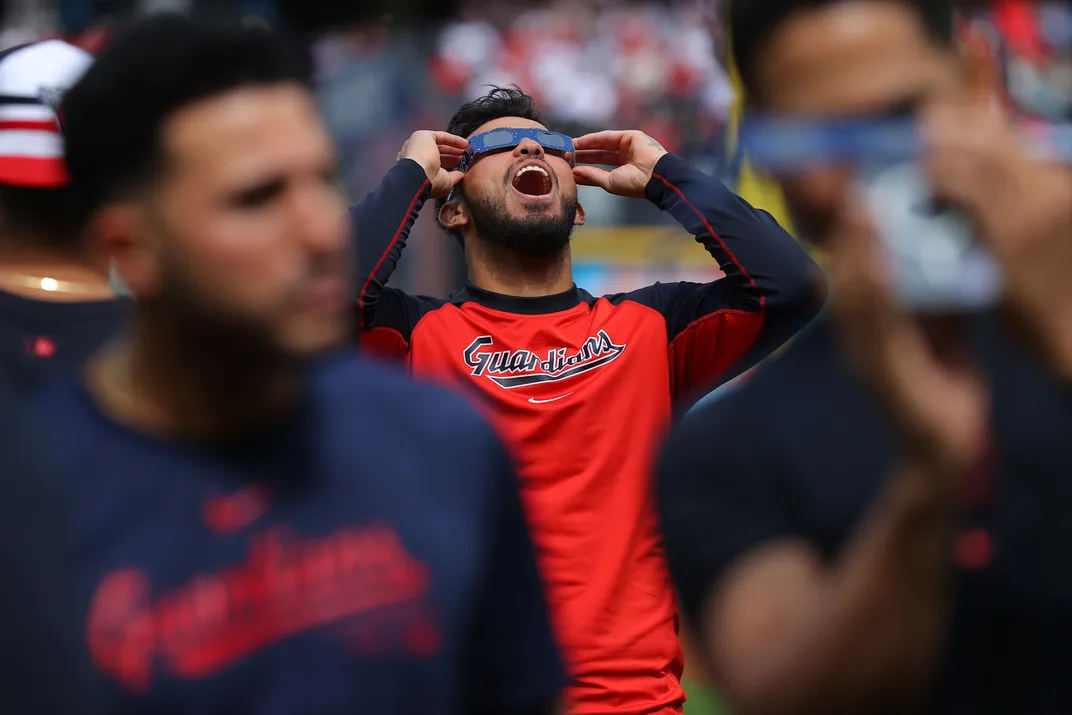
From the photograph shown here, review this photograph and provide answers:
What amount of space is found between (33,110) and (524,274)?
5.26 ft

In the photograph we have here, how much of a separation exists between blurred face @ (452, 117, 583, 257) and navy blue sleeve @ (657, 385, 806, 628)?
2.49 metres

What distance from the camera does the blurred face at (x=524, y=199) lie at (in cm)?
439

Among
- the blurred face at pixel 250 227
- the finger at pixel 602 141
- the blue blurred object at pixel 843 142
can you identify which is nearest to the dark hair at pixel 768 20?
the blue blurred object at pixel 843 142

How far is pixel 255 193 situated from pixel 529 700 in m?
0.88

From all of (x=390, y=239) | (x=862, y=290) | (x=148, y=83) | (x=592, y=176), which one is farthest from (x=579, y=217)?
(x=862, y=290)

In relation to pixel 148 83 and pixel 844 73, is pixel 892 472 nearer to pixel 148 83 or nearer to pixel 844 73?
pixel 844 73

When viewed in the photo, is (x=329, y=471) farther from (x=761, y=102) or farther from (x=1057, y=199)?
(x=1057, y=199)

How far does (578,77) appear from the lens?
1658 cm

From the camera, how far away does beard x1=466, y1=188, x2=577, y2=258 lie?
172 inches

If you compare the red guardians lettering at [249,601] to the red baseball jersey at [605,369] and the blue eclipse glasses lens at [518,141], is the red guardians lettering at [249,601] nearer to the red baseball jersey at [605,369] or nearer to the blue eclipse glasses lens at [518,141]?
the red baseball jersey at [605,369]

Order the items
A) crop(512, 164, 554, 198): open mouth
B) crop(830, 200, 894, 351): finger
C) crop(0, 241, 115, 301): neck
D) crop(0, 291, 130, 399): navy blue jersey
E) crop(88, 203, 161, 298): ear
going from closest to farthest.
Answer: crop(830, 200, 894, 351): finger
crop(88, 203, 161, 298): ear
crop(0, 291, 130, 399): navy blue jersey
crop(0, 241, 115, 301): neck
crop(512, 164, 554, 198): open mouth

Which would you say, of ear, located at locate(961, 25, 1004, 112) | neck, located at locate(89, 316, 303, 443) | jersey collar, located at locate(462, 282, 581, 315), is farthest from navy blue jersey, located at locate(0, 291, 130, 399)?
ear, located at locate(961, 25, 1004, 112)

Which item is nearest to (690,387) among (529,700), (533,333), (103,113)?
(533,333)

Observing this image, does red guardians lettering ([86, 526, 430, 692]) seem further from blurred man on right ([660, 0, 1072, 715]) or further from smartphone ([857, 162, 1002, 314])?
smartphone ([857, 162, 1002, 314])
